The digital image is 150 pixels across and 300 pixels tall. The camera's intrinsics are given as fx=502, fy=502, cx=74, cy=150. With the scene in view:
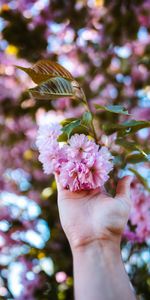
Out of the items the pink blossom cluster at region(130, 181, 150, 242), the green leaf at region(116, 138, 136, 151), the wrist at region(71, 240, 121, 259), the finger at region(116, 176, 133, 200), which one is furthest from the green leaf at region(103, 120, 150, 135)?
the pink blossom cluster at region(130, 181, 150, 242)

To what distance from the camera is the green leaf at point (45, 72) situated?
116cm

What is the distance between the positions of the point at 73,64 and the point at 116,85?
0.45m

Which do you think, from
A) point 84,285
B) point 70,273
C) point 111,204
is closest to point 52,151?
point 111,204

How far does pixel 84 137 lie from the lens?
1144mm

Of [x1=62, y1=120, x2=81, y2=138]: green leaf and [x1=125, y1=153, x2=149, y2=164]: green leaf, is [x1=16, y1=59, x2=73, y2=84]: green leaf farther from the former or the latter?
[x1=125, y1=153, x2=149, y2=164]: green leaf

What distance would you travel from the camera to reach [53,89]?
115cm

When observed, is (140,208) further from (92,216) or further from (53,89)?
(53,89)

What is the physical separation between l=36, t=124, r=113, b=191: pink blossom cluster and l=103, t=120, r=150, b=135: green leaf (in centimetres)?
10

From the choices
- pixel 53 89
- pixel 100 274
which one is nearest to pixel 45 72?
pixel 53 89

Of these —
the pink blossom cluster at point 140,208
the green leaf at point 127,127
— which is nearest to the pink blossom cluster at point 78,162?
the green leaf at point 127,127

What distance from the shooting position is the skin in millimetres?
1072

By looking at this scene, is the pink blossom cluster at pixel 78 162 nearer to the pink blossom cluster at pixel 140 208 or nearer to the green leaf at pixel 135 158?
the green leaf at pixel 135 158

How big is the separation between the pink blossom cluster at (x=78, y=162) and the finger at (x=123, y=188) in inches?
3.3

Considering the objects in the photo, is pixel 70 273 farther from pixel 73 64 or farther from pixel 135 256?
pixel 73 64
